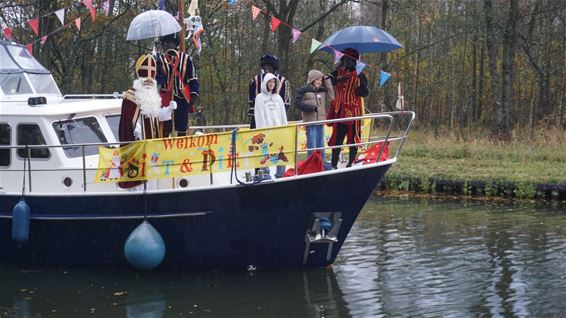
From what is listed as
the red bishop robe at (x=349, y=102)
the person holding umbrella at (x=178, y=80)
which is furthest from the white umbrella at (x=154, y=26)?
the red bishop robe at (x=349, y=102)

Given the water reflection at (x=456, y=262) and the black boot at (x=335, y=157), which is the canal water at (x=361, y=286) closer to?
the water reflection at (x=456, y=262)

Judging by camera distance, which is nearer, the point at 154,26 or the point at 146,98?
the point at 146,98

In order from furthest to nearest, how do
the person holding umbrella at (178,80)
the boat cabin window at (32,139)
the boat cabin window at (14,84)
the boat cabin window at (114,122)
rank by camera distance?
the boat cabin window at (14,84) < the boat cabin window at (114,122) < the boat cabin window at (32,139) < the person holding umbrella at (178,80)

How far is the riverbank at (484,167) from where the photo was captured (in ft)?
52.4

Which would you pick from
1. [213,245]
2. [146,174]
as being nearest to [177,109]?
[146,174]

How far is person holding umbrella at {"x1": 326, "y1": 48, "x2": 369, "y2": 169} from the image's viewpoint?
10570 millimetres

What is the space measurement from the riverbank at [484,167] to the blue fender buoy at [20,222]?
9.41 meters

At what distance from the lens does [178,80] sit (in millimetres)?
10305

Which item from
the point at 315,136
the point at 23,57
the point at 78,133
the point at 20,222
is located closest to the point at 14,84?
the point at 23,57

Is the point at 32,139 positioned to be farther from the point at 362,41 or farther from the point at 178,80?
the point at 362,41

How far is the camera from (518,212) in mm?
14422

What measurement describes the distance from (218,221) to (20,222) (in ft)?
8.27

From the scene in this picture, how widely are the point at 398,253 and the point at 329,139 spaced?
1897mm

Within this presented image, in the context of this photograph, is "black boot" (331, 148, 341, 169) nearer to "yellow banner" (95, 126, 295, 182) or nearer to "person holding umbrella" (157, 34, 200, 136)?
"yellow banner" (95, 126, 295, 182)
